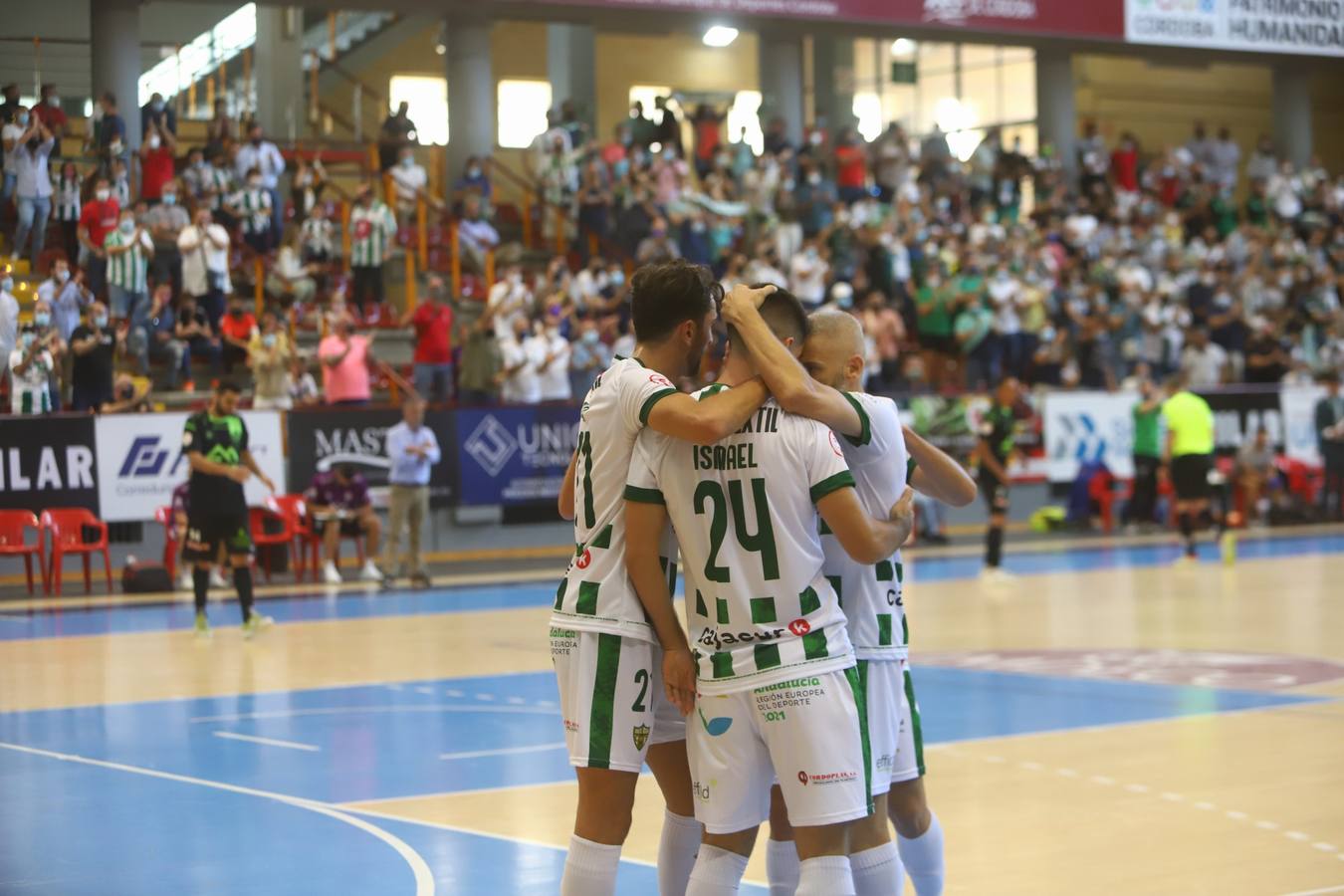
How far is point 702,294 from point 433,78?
113ft

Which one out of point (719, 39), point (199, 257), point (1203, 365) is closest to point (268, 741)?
point (199, 257)

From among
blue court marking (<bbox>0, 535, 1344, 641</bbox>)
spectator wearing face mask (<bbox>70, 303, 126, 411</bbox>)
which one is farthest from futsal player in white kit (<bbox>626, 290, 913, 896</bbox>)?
spectator wearing face mask (<bbox>70, 303, 126, 411</bbox>)

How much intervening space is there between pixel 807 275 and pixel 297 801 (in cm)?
2048

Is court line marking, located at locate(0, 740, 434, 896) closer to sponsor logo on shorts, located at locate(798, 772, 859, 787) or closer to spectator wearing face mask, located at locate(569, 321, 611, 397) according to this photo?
sponsor logo on shorts, located at locate(798, 772, 859, 787)

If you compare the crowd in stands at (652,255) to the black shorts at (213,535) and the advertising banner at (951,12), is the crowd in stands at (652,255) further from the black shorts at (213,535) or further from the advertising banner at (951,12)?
the black shorts at (213,535)

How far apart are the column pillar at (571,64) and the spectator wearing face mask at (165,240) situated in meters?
14.4

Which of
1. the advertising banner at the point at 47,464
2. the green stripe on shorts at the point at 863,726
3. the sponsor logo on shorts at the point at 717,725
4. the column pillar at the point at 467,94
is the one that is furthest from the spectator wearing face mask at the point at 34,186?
the green stripe on shorts at the point at 863,726

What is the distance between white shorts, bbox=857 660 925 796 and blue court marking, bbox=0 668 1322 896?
1589 millimetres

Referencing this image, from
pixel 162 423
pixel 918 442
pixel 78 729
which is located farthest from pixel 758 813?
pixel 162 423

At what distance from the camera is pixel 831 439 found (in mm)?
4898

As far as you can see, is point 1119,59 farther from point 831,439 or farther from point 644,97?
point 831,439

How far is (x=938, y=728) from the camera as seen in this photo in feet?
35.2

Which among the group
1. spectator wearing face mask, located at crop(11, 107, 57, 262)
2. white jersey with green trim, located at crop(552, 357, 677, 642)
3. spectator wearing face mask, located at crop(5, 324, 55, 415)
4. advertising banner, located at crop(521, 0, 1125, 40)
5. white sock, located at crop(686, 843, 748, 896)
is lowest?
white sock, located at crop(686, 843, 748, 896)

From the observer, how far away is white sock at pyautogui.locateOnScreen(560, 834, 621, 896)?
5129 millimetres
